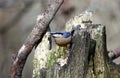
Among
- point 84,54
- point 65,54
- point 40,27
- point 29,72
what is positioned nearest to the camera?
point 84,54

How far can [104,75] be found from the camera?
1157 millimetres

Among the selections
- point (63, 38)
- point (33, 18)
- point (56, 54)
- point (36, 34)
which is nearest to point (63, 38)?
point (63, 38)

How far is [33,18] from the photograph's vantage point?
332 cm

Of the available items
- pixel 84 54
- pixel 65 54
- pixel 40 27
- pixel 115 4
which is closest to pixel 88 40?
pixel 84 54

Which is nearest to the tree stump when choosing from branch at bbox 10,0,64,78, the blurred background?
branch at bbox 10,0,64,78

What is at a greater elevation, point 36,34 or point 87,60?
point 36,34

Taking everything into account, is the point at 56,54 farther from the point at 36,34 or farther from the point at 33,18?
the point at 33,18

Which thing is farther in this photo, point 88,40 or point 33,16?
point 33,16

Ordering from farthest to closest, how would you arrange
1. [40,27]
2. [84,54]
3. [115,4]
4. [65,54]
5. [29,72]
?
[29,72], [115,4], [40,27], [65,54], [84,54]

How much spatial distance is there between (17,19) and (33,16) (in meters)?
0.14

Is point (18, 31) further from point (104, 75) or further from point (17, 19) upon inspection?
point (104, 75)

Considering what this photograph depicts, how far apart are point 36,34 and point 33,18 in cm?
193

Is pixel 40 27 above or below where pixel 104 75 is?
above

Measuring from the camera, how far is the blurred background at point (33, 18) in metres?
3.21
